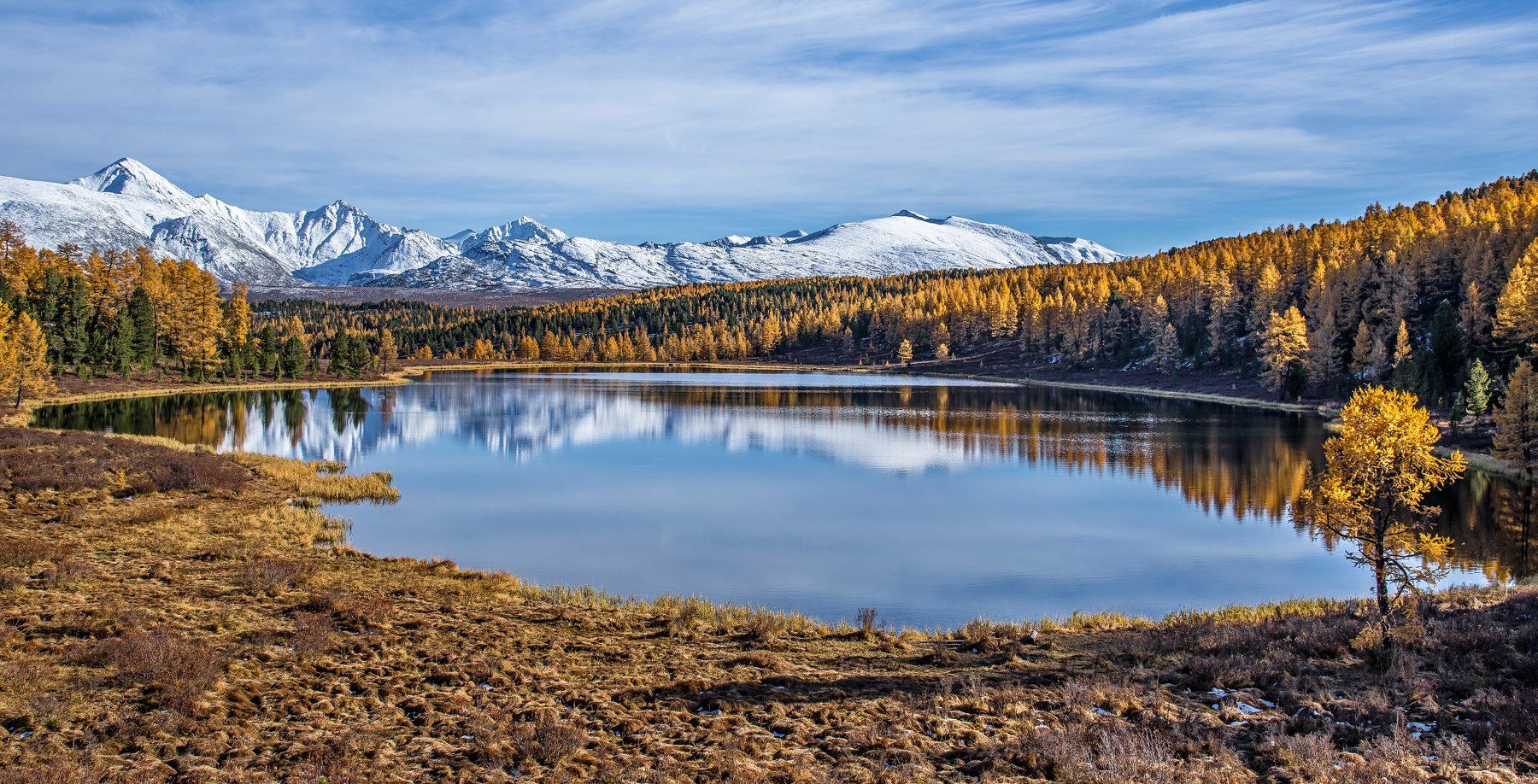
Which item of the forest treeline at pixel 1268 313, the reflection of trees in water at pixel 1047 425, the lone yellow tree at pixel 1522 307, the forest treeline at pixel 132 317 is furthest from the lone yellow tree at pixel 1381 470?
the forest treeline at pixel 132 317

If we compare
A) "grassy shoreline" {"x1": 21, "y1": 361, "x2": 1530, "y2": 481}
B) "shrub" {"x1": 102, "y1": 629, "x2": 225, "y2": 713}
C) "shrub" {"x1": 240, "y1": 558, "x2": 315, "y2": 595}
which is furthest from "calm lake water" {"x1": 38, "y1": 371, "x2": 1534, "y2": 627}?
"shrub" {"x1": 102, "y1": 629, "x2": 225, "y2": 713}

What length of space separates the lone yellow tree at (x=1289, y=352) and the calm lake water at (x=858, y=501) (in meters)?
13.9

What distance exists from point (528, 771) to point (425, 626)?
7433mm

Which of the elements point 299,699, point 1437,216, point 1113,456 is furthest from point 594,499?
point 1437,216

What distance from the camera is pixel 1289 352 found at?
95.5 m

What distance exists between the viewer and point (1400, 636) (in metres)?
16.3

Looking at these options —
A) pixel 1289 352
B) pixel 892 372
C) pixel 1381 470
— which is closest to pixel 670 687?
pixel 1381 470

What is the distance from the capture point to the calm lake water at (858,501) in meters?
26.0

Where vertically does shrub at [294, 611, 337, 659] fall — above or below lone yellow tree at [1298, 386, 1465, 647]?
below

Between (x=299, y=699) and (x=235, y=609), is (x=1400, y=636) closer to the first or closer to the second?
(x=299, y=699)

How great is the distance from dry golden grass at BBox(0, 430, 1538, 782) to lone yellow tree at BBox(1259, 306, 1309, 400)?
8366cm

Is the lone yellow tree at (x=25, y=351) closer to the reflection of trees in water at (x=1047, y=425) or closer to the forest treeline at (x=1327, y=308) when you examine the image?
the reflection of trees in water at (x=1047, y=425)

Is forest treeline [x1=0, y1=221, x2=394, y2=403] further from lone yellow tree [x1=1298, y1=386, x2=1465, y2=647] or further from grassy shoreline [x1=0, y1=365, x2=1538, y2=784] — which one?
lone yellow tree [x1=1298, y1=386, x2=1465, y2=647]

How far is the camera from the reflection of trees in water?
3916 cm
